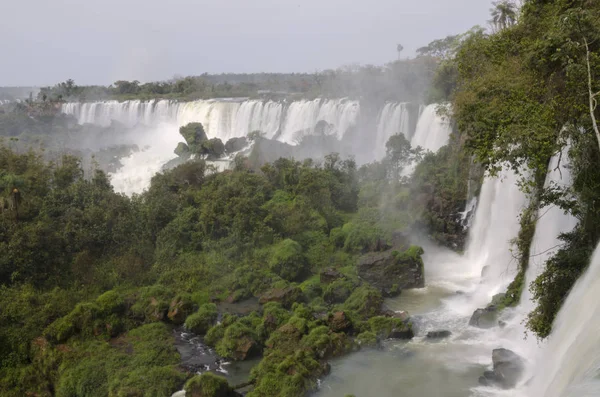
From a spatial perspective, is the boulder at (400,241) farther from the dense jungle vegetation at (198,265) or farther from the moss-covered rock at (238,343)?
the moss-covered rock at (238,343)

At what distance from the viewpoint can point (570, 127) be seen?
8.83 m

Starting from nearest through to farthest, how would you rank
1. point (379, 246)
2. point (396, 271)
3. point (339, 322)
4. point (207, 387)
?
point (207, 387)
point (339, 322)
point (396, 271)
point (379, 246)

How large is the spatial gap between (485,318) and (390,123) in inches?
627

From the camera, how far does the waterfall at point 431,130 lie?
22.5m

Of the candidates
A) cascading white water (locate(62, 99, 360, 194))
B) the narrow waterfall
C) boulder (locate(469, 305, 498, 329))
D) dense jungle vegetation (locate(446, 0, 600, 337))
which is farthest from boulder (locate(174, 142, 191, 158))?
boulder (locate(469, 305, 498, 329))

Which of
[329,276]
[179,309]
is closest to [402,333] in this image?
[329,276]

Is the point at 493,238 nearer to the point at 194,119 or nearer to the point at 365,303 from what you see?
the point at 365,303

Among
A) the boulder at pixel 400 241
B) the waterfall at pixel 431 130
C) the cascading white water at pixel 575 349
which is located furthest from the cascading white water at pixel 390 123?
the cascading white water at pixel 575 349

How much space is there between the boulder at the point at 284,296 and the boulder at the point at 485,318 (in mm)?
4370

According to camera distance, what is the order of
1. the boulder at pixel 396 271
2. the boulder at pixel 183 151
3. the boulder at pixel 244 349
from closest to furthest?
1. the boulder at pixel 244 349
2. the boulder at pixel 396 271
3. the boulder at pixel 183 151

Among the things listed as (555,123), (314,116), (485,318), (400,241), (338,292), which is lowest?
(338,292)

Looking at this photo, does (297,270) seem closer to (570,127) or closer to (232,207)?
(232,207)

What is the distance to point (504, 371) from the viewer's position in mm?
9641

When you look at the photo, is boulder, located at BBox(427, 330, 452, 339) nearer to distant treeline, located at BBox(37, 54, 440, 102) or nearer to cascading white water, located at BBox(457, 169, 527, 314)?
cascading white water, located at BBox(457, 169, 527, 314)
